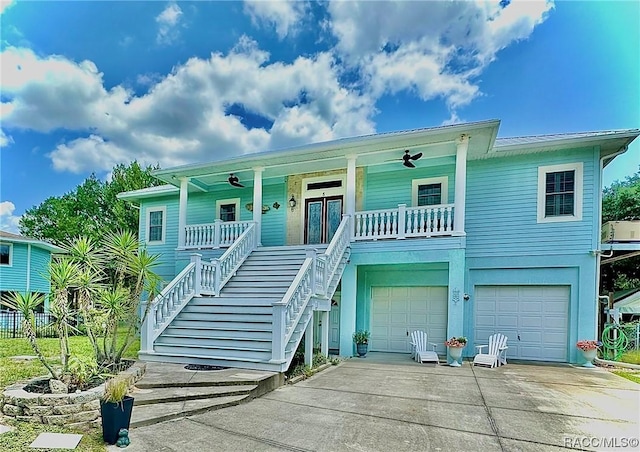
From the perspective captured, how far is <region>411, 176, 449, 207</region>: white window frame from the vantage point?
10.8 metres

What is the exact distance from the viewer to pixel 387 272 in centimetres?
1124

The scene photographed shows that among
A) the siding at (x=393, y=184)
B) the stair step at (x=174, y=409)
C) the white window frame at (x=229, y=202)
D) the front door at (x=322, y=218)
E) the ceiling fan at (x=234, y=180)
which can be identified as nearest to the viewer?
the stair step at (x=174, y=409)

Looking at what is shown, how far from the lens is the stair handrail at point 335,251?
9.04 meters

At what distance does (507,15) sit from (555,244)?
307 inches

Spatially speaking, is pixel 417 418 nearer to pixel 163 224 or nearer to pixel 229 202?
pixel 229 202

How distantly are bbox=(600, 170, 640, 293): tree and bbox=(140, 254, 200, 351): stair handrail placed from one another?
14882 mm

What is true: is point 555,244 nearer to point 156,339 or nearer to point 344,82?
point 156,339

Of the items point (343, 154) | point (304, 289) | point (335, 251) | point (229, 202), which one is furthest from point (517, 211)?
point (229, 202)

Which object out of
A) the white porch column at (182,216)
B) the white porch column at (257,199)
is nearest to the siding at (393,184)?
the white porch column at (257,199)

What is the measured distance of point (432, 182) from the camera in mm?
11039

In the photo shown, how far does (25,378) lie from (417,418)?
623 centimetres

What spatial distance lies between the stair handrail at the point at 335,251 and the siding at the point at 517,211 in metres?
3.47

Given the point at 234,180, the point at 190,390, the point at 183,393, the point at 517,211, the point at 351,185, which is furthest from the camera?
the point at 234,180

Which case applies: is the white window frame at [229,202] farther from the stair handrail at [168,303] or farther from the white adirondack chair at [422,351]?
the white adirondack chair at [422,351]
